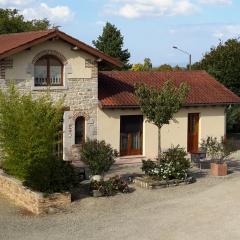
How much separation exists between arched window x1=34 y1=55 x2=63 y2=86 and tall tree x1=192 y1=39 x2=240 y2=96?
16.9 m

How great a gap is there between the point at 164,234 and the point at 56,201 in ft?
12.4

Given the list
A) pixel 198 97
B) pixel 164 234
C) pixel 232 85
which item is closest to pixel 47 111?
pixel 164 234

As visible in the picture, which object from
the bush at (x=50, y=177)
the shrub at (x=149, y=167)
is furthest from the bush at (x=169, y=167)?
the bush at (x=50, y=177)

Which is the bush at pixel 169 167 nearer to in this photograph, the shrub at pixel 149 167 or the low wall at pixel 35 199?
the shrub at pixel 149 167

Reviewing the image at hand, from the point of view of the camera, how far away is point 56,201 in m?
15.5

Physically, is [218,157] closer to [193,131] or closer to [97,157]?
[193,131]

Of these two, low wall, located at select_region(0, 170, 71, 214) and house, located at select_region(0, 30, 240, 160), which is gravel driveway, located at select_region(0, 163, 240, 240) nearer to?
low wall, located at select_region(0, 170, 71, 214)

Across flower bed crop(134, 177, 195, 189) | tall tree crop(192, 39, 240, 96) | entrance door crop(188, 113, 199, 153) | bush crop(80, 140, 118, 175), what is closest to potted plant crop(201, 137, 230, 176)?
flower bed crop(134, 177, 195, 189)

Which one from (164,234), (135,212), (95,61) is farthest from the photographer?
(95,61)

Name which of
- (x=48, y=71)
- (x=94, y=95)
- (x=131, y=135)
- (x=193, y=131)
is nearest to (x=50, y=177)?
(x=48, y=71)

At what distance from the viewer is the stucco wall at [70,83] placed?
2166 centimetres

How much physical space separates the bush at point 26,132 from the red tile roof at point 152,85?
6.40 meters

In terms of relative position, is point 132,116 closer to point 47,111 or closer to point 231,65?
point 47,111

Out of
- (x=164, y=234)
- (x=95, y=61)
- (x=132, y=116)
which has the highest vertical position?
(x=95, y=61)
